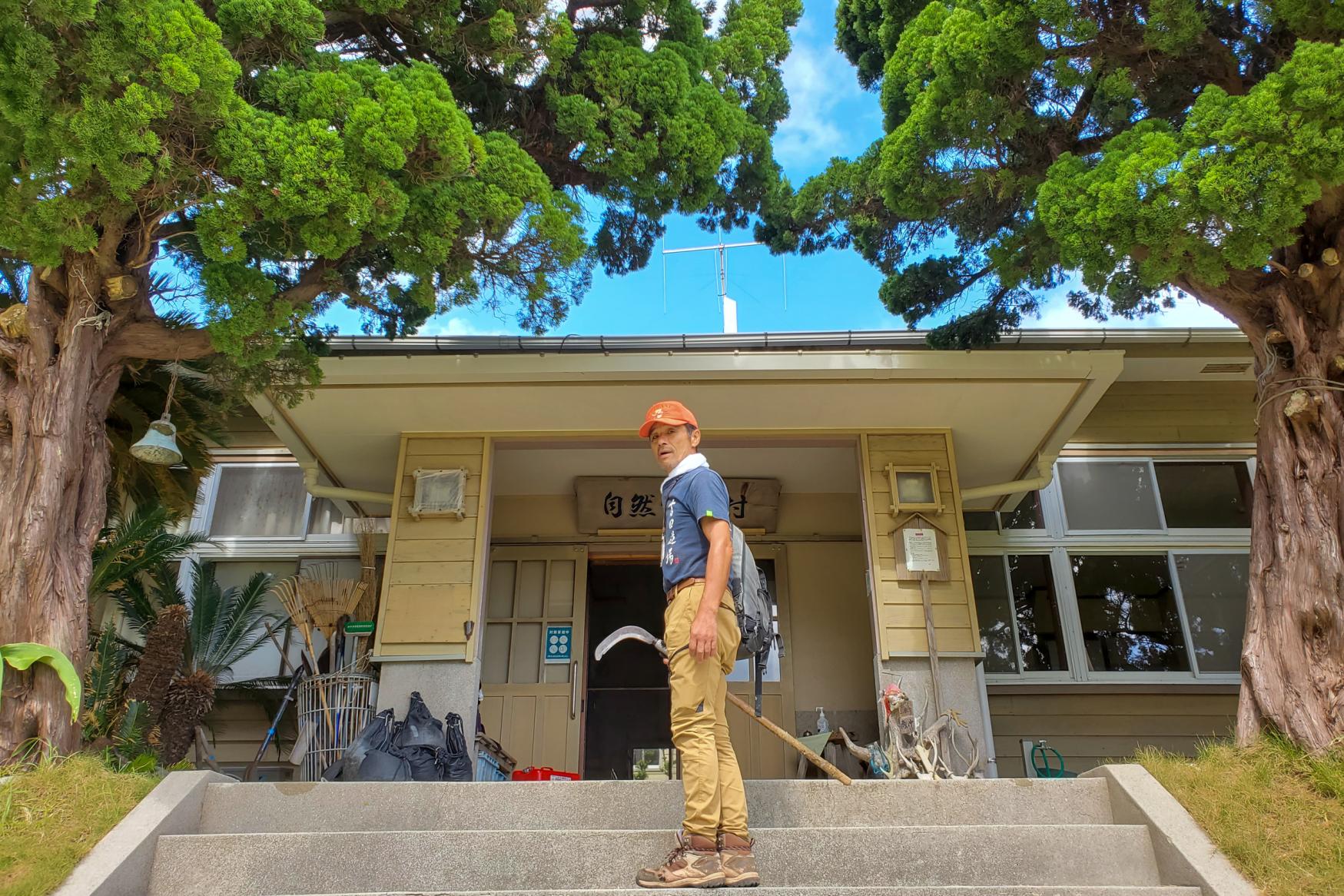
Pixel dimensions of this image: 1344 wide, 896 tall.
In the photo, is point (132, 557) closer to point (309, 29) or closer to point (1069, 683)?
point (309, 29)

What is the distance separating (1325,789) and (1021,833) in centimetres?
123

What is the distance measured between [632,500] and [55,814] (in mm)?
5376

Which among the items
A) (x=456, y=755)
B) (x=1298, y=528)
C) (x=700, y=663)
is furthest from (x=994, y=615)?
(x=700, y=663)

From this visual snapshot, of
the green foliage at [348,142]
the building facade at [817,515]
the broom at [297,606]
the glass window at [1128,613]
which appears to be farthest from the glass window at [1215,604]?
the broom at [297,606]

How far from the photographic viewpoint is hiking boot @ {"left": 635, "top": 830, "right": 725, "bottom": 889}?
2.80 m

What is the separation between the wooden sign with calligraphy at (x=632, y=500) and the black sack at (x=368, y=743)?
→ 328 cm

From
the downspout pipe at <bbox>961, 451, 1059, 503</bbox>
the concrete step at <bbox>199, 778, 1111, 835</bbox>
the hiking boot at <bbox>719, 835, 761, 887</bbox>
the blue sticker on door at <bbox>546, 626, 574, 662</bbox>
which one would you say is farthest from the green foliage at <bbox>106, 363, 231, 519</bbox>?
the downspout pipe at <bbox>961, 451, 1059, 503</bbox>

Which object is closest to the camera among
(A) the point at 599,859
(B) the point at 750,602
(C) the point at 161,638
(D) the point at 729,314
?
(A) the point at 599,859

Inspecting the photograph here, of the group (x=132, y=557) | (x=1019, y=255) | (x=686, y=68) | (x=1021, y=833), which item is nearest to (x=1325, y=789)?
(x=1021, y=833)

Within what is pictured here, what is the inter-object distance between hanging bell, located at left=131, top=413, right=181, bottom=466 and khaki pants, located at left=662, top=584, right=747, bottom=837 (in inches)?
128

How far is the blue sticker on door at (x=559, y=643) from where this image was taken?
8141 mm

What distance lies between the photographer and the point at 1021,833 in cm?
321

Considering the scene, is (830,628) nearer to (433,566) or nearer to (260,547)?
(433,566)

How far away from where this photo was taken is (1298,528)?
4215mm
